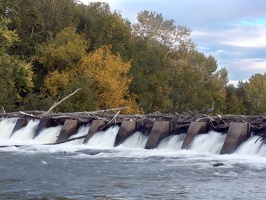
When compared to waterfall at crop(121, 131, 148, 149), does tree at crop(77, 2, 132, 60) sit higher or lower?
higher

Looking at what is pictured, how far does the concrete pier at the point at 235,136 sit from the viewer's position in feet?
51.4

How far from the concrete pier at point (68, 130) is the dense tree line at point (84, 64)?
13644mm

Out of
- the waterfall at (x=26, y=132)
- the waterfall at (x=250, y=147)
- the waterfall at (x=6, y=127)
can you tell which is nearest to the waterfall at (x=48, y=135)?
the waterfall at (x=26, y=132)

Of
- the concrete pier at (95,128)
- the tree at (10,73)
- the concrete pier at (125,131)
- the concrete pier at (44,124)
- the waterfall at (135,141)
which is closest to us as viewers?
the waterfall at (135,141)

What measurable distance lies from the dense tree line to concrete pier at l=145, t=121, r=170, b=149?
1730cm

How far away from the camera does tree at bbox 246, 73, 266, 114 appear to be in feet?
279

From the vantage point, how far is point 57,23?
41.0 meters

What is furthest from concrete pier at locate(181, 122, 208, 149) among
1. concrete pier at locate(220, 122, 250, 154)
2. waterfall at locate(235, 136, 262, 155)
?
waterfall at locate(235, 136, 262, 155)

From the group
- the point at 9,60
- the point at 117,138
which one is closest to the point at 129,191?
the point at 117,138

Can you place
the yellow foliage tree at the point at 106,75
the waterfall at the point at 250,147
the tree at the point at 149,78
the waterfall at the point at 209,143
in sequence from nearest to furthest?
1. the waterfall at the point at 250,147
2. the waterfall at the point at 209,143
3. the yellow foliage tree at the point at 106,75
4. the tree at the point at 149,78

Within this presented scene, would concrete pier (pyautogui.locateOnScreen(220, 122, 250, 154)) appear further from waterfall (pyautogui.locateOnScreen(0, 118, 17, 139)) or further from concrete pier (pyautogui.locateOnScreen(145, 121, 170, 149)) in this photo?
waterfall (pyautogui.locateOnScreen(0, 118, 17, 139))

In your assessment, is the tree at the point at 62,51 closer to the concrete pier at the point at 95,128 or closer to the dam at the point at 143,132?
the dam at the point at 143,132

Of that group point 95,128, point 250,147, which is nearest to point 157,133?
point 95,128

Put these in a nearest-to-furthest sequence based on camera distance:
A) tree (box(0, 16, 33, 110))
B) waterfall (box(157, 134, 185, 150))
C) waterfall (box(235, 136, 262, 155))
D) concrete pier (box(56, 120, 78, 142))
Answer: waterfall (box(235, 136, 262, 155)), waterfall (box(157, 134, 185, 150)), concrete pier (box(56, 120, 78, 142)), tree (box(0, 16, 33, 110))
